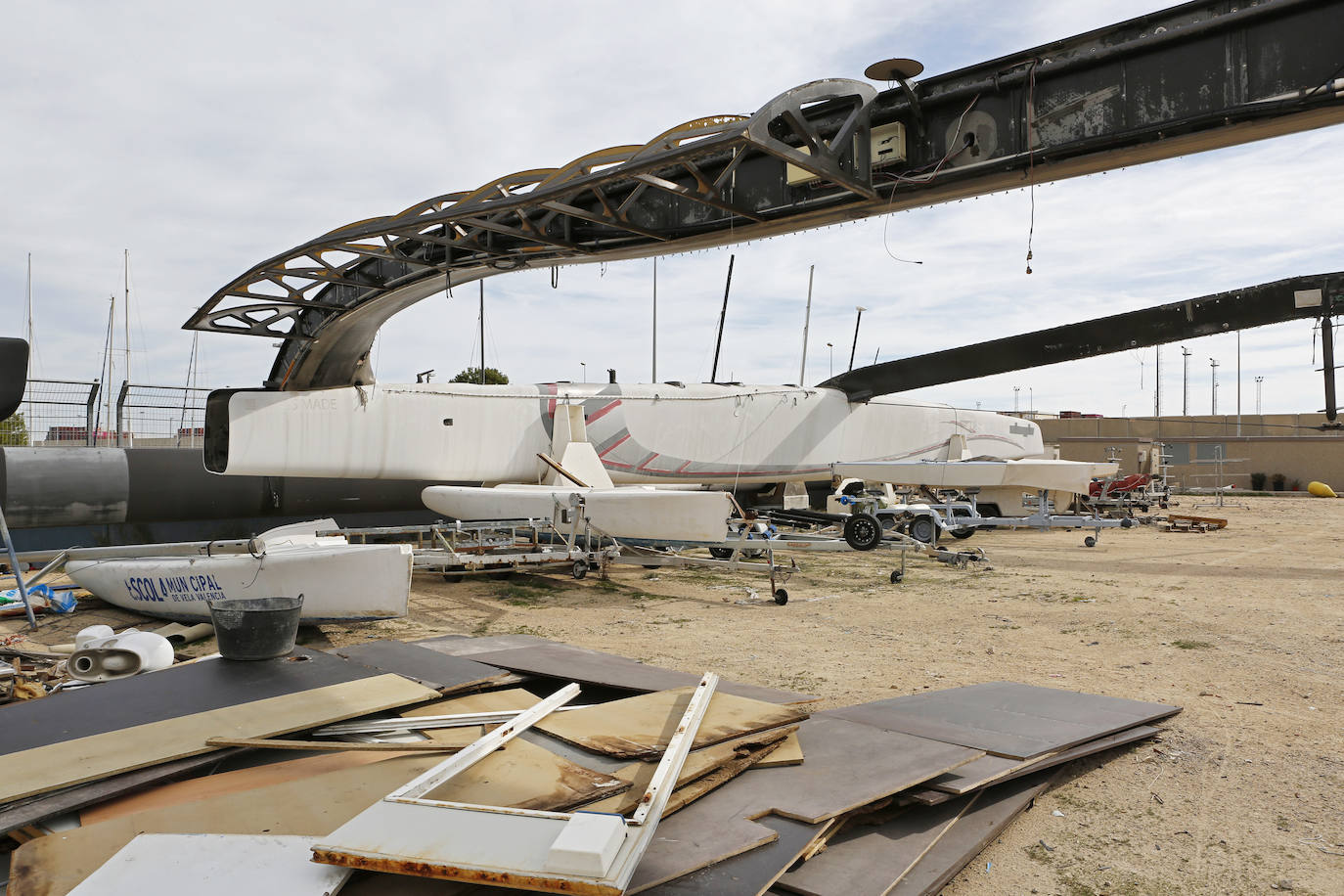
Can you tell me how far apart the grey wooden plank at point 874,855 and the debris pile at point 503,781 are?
10 millimetres

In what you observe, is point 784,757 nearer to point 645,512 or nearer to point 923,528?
point 645,512

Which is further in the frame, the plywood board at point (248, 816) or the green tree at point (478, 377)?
the green tree at point (478, 377)

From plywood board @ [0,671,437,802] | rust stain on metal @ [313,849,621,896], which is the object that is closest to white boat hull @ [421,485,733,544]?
plywood board @ [0,671,437,802]

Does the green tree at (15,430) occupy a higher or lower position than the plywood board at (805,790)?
higher

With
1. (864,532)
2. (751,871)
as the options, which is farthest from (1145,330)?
(751,871)

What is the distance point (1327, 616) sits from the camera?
26.9 feet

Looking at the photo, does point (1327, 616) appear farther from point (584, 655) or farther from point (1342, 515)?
point (1342, 515)

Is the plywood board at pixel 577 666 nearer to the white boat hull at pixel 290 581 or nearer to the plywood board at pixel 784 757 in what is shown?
the plywood board at pixel 784 757

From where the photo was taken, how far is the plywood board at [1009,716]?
13.5ft

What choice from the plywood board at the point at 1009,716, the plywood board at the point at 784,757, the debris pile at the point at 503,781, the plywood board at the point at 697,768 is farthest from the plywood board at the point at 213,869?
the plywood board at the point at 1009,716

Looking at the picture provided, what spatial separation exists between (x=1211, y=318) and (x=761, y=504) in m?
8.24

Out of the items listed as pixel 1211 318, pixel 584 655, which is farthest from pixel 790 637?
pixel 1211 318

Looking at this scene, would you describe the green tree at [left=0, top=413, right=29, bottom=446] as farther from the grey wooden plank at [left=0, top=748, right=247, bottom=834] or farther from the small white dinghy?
the grey wooden plank at [left=0, top=748, right=247, bottom=834]

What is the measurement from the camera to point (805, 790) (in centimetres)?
338
